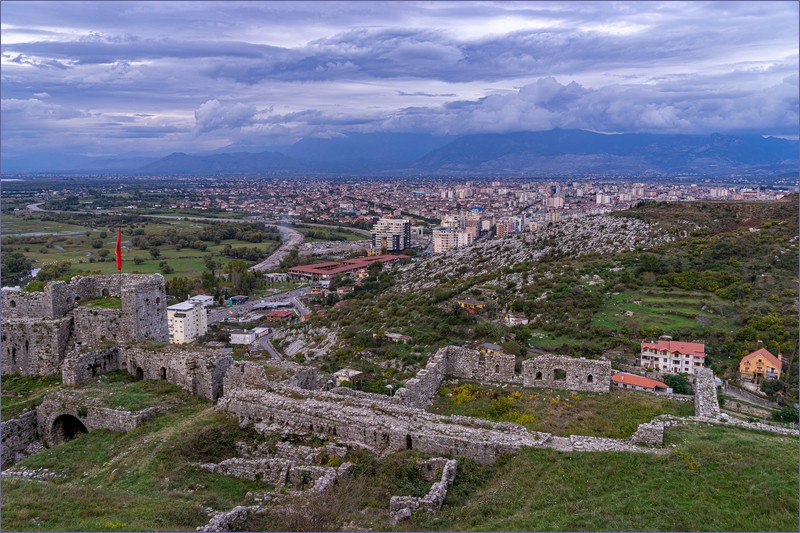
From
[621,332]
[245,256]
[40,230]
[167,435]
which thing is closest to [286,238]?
[245,256]

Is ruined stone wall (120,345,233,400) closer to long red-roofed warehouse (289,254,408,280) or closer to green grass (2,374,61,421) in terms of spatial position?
green grass (2,374,61,421)

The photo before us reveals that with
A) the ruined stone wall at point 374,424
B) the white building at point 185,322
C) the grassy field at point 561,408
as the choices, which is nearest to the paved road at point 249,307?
the white building at point 185,322

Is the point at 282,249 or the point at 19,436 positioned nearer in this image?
the point at 19,436

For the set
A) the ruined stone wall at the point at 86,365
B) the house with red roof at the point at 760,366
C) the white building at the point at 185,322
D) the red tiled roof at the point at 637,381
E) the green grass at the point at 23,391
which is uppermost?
the ruined stone wall at the point at 86,365

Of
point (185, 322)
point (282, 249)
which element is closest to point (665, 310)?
point (185, 322)

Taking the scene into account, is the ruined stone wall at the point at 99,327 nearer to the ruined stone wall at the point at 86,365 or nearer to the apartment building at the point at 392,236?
the ruined stone wall at the point at 86,365

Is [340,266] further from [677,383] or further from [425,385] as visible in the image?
[425,385]

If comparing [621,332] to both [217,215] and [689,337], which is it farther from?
[217,215]
